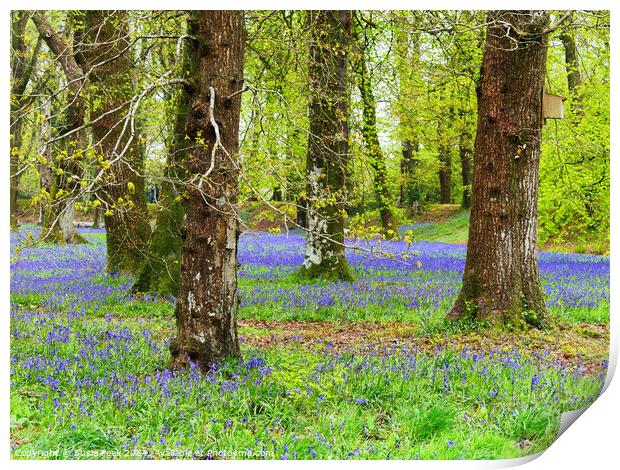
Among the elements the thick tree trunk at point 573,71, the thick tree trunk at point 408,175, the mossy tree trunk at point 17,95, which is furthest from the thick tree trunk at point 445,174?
the mossy tree trunk at point 17,95

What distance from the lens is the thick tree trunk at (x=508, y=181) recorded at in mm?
5895

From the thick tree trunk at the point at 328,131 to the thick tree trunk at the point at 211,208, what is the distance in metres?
1.56

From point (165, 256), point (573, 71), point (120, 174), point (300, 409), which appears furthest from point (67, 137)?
point (573, 71)

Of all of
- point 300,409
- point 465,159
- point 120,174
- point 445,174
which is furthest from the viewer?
point 445,174

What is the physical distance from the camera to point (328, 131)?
7586 millimetres

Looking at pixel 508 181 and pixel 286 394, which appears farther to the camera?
pixel 508 181

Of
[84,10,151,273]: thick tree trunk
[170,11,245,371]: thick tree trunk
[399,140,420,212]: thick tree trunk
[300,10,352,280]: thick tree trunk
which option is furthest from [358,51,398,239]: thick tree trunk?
[170,11,245,371]: thick tree trunk

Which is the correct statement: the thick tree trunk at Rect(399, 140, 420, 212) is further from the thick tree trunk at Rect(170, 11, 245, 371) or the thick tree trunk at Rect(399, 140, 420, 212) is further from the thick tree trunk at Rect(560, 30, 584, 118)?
the thick tree trunk at Rect(170, 11, 245, 371)

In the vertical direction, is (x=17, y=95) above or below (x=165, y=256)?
above

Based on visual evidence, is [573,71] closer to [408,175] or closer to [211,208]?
[408,175]

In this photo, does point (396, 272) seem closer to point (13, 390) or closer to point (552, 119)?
point (552, 119)

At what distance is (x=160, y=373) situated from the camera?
454 centimetres

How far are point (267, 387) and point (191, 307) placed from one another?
2.71 feet

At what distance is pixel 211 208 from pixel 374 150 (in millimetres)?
4129
